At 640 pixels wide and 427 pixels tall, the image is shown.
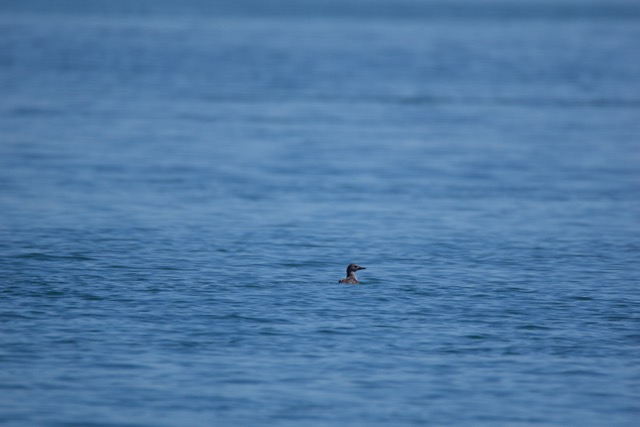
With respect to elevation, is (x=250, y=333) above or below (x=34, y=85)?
below

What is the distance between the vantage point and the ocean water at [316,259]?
43.7 ft

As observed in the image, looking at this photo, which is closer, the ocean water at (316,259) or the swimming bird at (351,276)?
the ocean water at (316,259)

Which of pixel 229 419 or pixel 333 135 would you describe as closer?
pixel 229 419

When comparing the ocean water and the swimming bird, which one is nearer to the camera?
the ocean water

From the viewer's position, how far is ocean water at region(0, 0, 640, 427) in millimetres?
13305

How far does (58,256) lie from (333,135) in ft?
66.4

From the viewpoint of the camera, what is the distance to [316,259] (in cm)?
2045

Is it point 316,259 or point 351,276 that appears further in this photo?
point 316,259

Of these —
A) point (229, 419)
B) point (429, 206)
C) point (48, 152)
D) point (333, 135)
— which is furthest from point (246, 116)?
point (229, 419)

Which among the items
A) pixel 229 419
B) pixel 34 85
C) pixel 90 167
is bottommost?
pixel 229 419

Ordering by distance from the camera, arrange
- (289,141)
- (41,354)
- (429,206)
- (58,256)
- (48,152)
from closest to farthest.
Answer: (41,354) → (58,256) → (429,206) → (48,152) → (289,141)

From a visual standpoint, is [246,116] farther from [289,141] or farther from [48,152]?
[48,152]

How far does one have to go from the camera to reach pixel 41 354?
14375mm

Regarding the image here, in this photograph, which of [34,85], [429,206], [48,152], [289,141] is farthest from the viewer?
[34,85]
